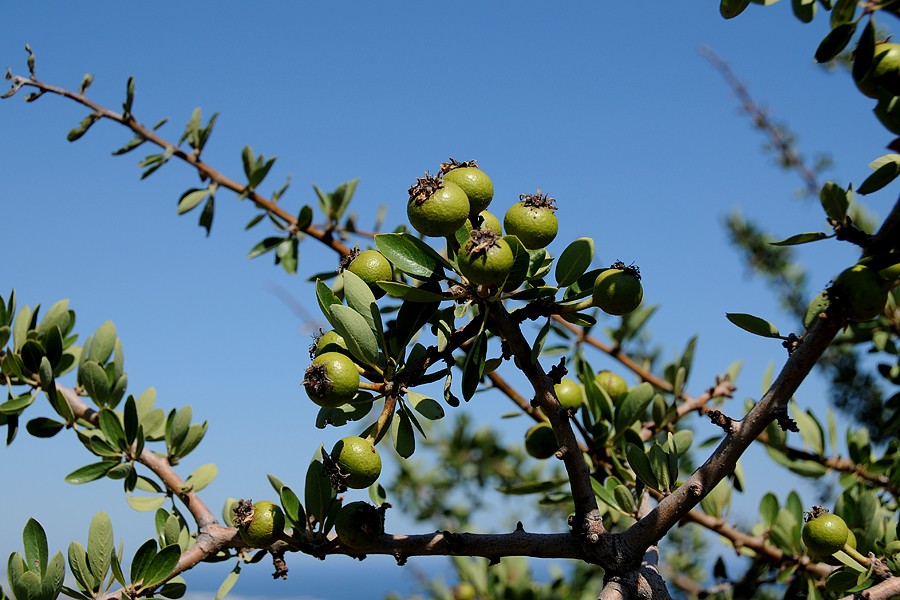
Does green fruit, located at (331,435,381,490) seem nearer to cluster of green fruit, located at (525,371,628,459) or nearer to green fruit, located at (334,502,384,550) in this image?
green fruit, located at (334,502,384,550)

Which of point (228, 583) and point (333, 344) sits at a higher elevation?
point (333, 344)

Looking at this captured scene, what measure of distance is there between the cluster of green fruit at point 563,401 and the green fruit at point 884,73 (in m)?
0.95

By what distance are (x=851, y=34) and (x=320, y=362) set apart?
1079 millimetres

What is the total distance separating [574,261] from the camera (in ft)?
4.37

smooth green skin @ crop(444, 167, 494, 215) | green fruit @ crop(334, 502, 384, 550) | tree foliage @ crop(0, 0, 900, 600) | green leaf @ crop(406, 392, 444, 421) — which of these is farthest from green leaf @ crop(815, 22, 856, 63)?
green fruit @ crop(334, 502, 384, 550)

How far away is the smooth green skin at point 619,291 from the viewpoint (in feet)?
4.22

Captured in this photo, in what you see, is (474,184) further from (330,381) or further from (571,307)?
(330,381)

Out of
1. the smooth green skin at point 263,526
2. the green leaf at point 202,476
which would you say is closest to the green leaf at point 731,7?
the smooth green skin at point 263,526

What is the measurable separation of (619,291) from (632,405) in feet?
2.71

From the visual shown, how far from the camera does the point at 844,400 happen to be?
3846mm

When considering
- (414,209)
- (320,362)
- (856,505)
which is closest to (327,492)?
(320,362)

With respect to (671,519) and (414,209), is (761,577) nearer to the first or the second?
(671,519)

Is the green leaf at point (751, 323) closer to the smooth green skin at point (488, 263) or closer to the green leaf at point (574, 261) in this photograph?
the green leaf at point (574, 261)

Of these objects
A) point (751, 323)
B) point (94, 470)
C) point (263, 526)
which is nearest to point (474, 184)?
point (751, 323)
